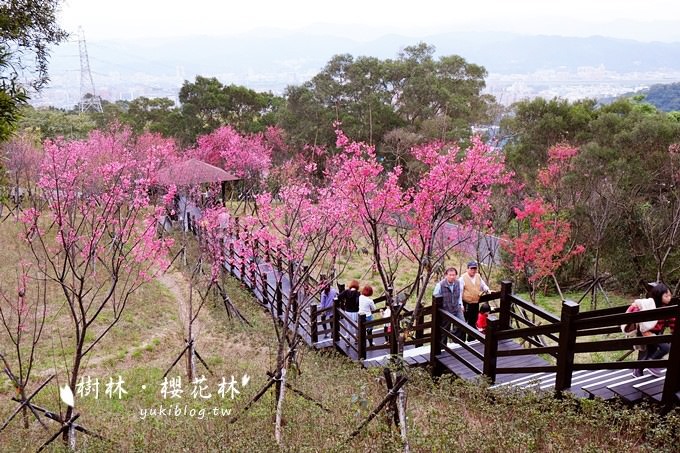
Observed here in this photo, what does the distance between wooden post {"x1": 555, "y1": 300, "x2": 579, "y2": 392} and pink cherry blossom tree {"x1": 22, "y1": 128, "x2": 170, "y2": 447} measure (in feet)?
14.4

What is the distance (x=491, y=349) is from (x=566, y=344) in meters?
A: 0.93

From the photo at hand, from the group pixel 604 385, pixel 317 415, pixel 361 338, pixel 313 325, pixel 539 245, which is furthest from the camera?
pixel 539 245

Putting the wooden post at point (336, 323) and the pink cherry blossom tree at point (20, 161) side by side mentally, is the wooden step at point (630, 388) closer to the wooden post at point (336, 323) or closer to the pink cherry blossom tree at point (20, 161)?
the wooden post at point (336, 323)

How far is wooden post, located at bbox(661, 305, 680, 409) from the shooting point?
379 cm

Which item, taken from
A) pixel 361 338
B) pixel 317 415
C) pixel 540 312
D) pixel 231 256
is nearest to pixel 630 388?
pixel 540 312

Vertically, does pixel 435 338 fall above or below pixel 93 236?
below

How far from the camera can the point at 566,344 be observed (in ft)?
14.5

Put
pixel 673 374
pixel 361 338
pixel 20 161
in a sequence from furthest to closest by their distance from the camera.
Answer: pixel 20 161
pixel 361 338
pixel 673 374

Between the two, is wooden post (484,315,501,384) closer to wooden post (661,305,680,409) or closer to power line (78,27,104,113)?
wooden post (661,305,680,409)

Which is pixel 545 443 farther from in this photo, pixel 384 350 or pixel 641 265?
pixel 641 265

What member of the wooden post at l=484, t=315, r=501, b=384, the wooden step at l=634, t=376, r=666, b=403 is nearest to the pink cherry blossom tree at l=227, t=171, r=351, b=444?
the wooden post at l=484, t=315, r=501, b=384

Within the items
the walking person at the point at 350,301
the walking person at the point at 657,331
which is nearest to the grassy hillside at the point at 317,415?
the walking person at the point at 350,301

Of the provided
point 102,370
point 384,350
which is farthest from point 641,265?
point 102,370

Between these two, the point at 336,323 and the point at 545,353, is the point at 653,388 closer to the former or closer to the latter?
the point at 545,353
